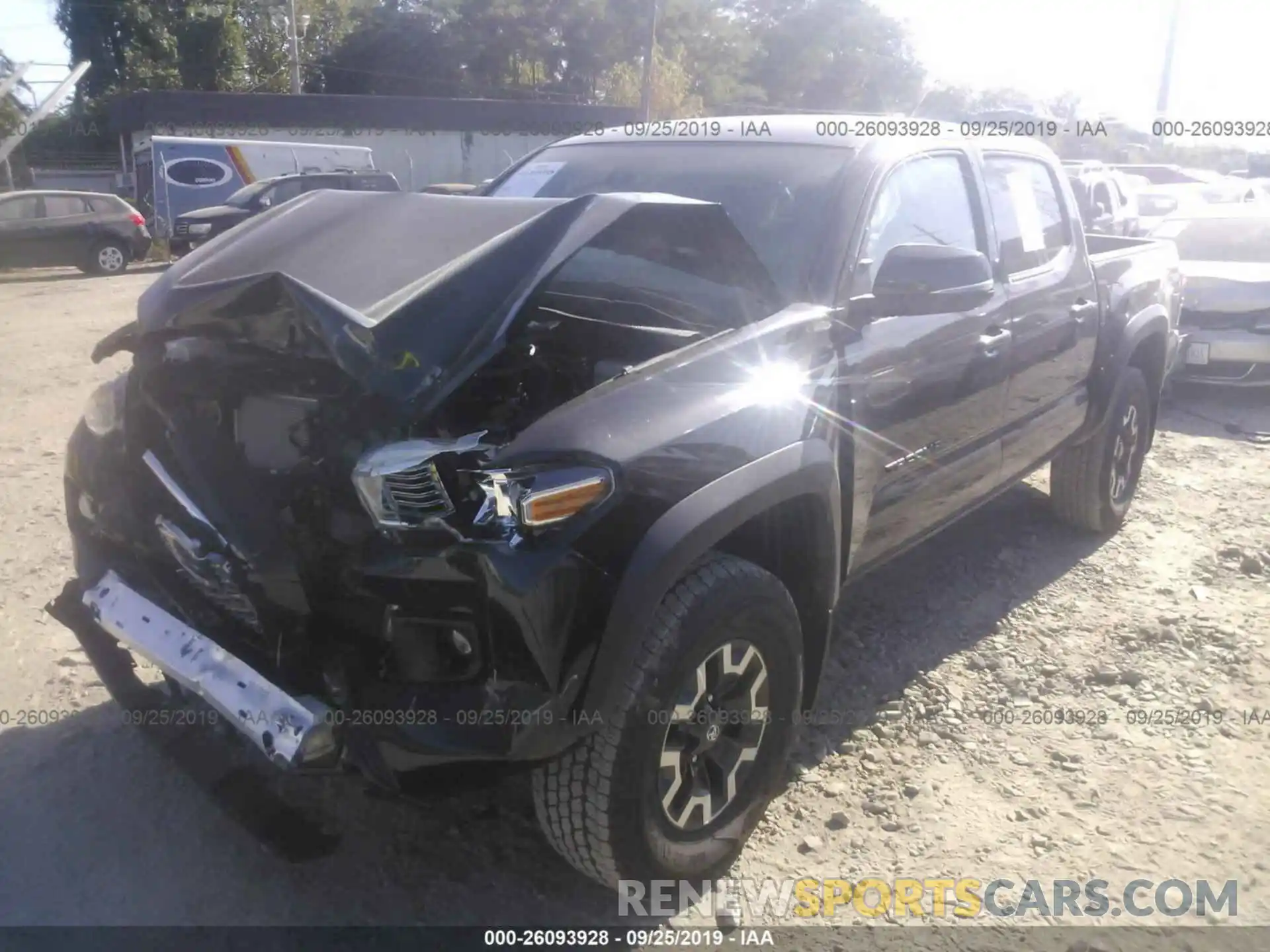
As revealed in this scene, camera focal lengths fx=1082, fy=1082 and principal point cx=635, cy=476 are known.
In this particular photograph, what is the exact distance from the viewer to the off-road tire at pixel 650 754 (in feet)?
8.05

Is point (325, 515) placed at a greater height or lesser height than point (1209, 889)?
greater

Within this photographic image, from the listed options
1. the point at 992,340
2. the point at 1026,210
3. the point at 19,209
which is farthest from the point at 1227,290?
the point at 19,209

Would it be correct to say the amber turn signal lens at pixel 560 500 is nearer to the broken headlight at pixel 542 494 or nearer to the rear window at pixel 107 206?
the broken headlight at pixel 542 494

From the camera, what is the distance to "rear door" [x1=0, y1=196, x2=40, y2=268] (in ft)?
57.1

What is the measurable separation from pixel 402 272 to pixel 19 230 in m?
17.7

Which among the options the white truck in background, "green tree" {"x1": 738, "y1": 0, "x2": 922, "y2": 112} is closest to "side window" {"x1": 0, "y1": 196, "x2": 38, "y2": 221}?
the white truck in background

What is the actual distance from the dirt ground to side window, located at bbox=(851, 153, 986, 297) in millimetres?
1569

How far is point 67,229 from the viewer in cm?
1772

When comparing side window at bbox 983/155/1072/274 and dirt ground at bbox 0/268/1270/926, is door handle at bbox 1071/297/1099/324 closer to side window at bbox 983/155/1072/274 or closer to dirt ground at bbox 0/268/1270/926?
side window at bbox 983/155/1072/274

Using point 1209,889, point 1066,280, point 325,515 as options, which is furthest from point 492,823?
point 1066,280

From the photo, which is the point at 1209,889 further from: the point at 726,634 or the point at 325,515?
the point at 325,515

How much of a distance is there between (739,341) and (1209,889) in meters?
2.01

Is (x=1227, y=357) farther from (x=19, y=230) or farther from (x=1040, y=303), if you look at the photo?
(x=19, y=230)

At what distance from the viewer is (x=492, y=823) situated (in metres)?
3.15
